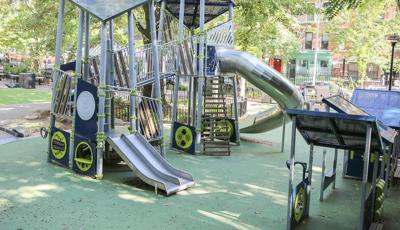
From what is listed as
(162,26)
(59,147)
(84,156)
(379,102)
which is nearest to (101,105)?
(84,156)

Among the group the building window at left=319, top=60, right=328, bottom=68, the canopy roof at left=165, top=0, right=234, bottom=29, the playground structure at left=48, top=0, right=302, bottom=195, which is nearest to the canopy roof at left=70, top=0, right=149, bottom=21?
the playground structure at left=48, top=0, right=302, bottom=195

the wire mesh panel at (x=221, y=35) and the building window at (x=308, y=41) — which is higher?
the building window at (x=308, y=41)

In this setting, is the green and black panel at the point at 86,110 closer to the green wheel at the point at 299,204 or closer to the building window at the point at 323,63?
the green wheel at the point at 299,204

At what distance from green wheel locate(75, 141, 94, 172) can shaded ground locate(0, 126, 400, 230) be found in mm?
255

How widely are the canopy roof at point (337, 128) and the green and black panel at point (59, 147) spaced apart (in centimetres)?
542

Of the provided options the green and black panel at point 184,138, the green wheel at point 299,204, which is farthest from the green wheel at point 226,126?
the green wheel at point 299,204

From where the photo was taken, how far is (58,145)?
9.25 m

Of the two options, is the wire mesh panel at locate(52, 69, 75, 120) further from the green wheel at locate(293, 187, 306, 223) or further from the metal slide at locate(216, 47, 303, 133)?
the green wheel at locate(293, 187, 306, 223)

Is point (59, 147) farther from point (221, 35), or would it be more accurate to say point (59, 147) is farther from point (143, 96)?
point (221, 35)

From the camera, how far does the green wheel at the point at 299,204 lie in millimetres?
5816

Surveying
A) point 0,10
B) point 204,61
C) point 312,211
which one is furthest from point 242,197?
point 0,10

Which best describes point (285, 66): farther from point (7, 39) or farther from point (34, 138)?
point (34, 138)

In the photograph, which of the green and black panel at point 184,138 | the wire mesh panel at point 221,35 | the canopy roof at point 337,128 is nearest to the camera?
the canopy roof at point 337,128

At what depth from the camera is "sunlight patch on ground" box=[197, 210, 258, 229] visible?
6071 mm
